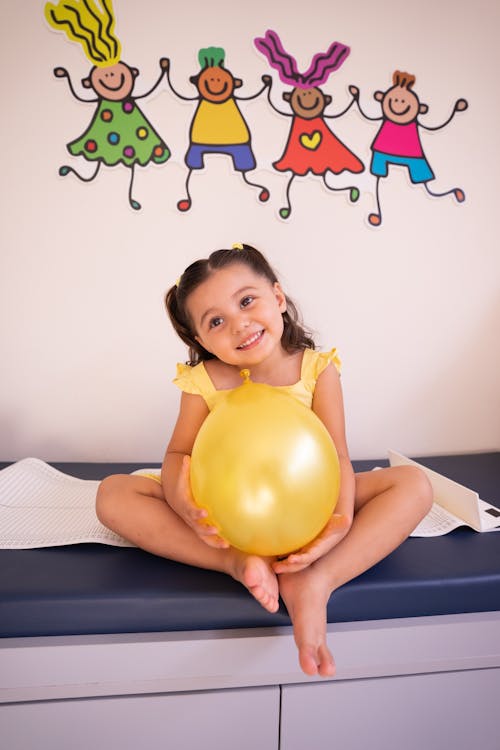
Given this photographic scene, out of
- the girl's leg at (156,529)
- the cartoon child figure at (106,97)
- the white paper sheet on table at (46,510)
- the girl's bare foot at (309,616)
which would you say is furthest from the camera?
the cartoon child figure at (106,97)

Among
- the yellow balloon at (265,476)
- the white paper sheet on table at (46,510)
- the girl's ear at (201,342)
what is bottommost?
the white paper sheet on table at (46,510)

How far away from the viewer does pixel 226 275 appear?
3.10 ft

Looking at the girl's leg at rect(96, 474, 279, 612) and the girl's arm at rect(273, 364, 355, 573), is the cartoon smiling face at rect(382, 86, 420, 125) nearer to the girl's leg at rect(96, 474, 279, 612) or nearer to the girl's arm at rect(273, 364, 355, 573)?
the girl's arm at rect(273, 364, 355, 573)

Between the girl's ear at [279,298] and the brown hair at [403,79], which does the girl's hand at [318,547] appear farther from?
the brown hair at [403,79]

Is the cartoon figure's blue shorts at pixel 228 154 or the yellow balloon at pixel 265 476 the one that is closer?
the yellow balloon at pixel 265 476

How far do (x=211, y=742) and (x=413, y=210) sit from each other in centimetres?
156

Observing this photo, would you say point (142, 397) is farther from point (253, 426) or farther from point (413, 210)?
point (413, 210)

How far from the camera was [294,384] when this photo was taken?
1040 millimetres

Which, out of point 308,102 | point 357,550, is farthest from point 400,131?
point 357,550

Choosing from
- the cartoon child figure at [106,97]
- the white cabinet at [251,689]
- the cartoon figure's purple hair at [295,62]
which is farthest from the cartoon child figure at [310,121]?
the white cabinet at [251,689]

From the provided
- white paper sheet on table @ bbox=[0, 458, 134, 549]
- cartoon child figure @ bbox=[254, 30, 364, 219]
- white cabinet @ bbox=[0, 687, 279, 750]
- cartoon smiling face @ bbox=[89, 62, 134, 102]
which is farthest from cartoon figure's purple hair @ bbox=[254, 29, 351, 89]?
white cabinet @ bbox=[0, 687, 279, 750]

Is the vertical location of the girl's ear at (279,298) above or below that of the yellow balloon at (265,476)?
above

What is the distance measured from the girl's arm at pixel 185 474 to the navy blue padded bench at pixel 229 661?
4.3 inches

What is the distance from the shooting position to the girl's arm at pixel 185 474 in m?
0.71
